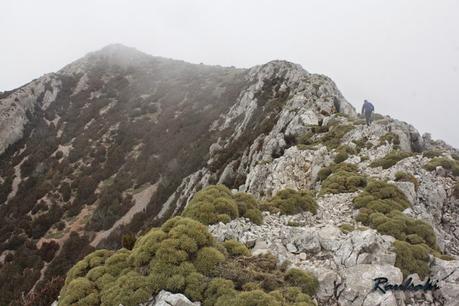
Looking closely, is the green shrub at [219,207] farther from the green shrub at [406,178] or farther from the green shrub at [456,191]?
the green shrub at [456,191]

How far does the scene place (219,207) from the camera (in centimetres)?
1495

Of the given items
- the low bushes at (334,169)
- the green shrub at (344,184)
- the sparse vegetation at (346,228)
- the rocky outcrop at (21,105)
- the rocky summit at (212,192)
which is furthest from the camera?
the rocky outcrop at (21,105)

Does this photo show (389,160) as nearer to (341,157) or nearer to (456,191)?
(341,157)

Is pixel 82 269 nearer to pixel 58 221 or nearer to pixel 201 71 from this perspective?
pixel 58 221

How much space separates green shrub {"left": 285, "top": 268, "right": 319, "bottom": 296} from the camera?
11.1 metres

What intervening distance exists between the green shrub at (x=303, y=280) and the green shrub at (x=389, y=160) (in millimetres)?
13224

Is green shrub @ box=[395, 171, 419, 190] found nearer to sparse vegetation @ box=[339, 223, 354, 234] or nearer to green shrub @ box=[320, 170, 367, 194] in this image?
green shrub @ box=[320, 170, 367, 194]

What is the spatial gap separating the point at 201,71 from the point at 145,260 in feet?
254

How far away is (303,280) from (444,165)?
590 inches

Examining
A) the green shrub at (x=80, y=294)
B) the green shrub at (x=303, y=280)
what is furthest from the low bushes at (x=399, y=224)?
the green shrub at (x=80, y=294)

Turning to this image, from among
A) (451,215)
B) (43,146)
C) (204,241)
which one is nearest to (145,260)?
(204,241)

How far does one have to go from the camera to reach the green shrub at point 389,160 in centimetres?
2254

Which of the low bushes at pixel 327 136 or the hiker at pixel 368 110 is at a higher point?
the hiker at pixel 368 110

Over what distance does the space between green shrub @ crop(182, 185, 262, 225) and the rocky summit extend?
59 mm
